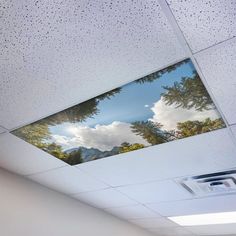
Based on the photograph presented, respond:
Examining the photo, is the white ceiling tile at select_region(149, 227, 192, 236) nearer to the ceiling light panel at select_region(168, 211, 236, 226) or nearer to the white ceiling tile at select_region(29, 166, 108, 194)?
the ceiling light panel at select_region(168, 211, 236, 226)

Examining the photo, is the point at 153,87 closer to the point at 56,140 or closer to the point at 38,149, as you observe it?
the point at 56,140

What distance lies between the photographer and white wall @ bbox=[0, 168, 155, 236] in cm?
243

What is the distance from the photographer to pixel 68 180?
2.59m

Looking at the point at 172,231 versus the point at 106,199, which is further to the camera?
the point at 172,231

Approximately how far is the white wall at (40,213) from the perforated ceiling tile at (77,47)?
52.3 inches

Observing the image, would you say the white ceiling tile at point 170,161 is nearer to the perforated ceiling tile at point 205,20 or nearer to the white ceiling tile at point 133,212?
the perforated ceiling tile at point 205,20

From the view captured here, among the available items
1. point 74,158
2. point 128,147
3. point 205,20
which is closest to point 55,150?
point 74,158

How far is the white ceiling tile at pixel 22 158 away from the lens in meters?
1.99

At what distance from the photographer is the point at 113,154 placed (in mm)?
2020

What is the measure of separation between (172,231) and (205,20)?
12.8ft

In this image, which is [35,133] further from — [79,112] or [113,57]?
[113,57]

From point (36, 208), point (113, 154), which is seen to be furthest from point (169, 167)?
point (36, 208)

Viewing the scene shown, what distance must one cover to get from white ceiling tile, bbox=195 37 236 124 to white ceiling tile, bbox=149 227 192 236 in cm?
318

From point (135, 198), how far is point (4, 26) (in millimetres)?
2336
